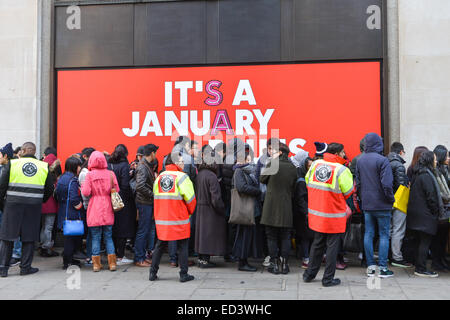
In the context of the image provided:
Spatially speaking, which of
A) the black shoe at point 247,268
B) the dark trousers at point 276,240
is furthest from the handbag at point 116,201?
the dark trousers at point 276,240

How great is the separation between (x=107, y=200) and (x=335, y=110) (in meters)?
4.79

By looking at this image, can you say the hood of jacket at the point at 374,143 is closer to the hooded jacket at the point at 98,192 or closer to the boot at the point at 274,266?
the boot at the point at 274,266

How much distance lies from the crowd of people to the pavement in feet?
0.66

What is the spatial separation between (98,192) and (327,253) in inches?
137

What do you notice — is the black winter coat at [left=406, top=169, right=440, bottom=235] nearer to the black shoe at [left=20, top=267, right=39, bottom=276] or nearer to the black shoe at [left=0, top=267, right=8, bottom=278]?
the black shoe at [left=20, top=267, right=39, bottom=276]

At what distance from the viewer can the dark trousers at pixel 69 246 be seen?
7.08m

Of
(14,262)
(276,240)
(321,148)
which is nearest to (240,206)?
(276,240)

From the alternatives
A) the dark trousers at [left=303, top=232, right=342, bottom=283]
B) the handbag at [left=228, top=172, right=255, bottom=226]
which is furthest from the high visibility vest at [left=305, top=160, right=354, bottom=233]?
the handbag at [left=228, top=172, right=255, bottom=226]

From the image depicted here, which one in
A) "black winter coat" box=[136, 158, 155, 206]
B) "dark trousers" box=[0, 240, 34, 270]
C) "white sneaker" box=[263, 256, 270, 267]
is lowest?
"white sneaker" box=[263, 256, 270, 267]

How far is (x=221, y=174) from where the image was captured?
734 centimetres

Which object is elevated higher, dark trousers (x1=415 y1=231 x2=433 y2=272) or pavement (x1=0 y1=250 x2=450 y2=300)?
dark trousers (x1=415 y1=231 x2=433 y2=272)

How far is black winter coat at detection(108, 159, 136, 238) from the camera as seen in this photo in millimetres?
7367

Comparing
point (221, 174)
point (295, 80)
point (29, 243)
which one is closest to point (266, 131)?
point (295, 80)

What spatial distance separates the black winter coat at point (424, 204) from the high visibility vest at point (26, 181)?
220 inches
